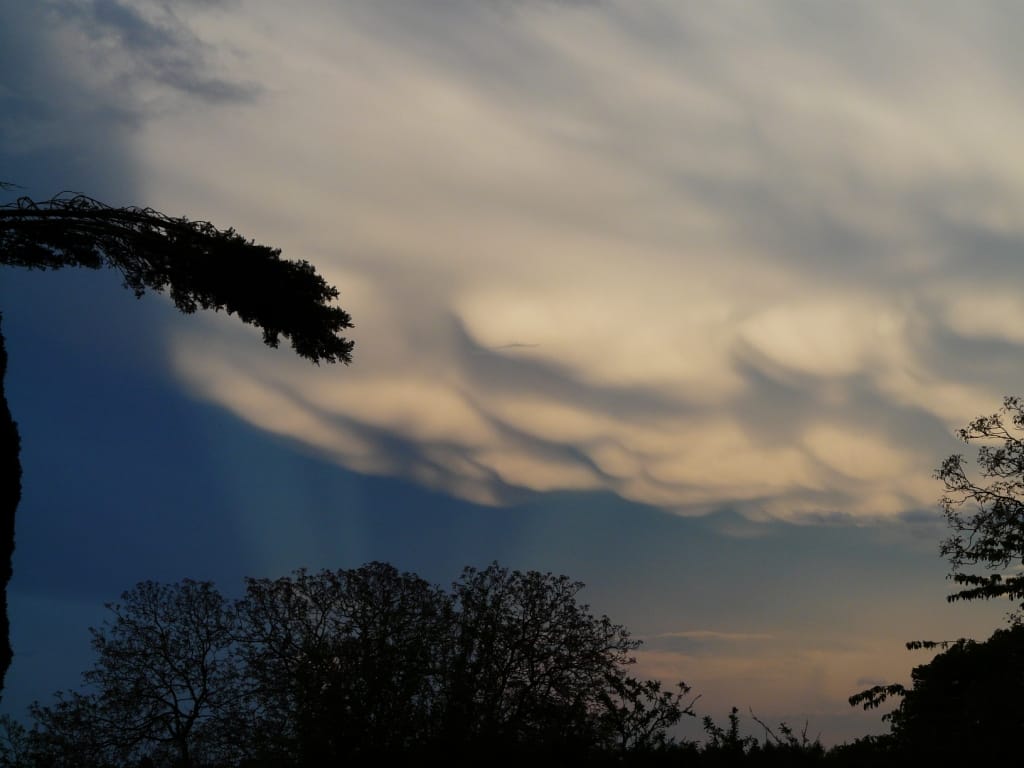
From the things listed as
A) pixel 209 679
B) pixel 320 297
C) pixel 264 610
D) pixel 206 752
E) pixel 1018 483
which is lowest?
pixel 206 752

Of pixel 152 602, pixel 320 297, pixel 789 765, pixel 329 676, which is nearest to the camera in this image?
pixel 789 765

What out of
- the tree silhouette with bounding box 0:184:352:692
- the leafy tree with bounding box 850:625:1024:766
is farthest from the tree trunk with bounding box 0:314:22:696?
the leafy tree with bounding box 850:625:1024:766

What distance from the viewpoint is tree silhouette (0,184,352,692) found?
64.5ft

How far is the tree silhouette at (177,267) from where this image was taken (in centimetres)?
1966

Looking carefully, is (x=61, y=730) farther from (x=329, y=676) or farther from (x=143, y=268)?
(x=143, y=268)

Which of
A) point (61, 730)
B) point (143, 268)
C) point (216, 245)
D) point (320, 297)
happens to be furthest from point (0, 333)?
point (61, 730)

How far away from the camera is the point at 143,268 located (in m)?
21.9

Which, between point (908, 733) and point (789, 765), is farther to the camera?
point (908, 733)

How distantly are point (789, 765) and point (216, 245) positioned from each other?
659 inches

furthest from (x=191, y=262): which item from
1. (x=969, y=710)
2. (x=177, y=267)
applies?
(x=969, y=710)

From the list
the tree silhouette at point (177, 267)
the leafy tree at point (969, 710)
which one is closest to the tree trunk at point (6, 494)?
the tree silhouette at point (177, 267)

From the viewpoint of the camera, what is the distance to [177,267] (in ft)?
72.5

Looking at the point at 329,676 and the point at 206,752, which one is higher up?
the point at 329,676

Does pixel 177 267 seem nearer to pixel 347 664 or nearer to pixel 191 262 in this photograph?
pixel 191 262
